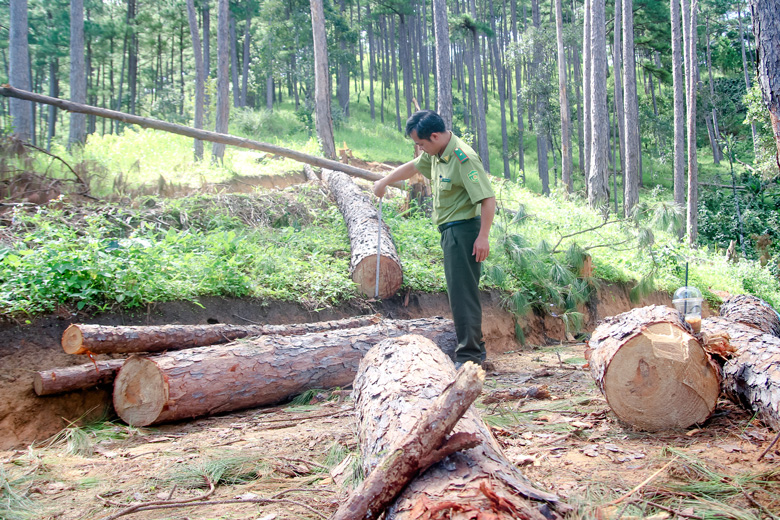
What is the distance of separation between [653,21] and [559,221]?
61.9ft

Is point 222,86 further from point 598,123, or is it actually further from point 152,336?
point 152,336

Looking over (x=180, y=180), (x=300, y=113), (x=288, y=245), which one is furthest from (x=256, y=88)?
(x=288, y=245)

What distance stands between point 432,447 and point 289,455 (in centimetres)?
133

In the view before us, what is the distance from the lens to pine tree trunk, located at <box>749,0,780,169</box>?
9.14 feet

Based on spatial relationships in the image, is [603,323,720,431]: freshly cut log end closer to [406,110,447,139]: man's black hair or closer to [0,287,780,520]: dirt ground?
[0,287,780,520]: dirt ground

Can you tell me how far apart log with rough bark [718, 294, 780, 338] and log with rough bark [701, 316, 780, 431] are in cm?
114

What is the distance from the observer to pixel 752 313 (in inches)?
207

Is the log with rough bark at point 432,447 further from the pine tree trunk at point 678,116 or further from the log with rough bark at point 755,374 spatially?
the pine tree trunk at point 678,116

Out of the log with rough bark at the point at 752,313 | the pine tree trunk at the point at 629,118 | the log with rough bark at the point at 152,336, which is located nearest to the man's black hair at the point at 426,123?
the log with rough bark at the point at 152,336

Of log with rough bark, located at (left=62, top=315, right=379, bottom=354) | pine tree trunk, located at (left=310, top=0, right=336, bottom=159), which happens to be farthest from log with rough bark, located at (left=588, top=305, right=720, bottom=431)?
pine tree trunk, located at (left=310, top=0, right=336, bottom=159)

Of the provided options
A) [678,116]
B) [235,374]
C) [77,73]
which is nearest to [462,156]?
[235,374]

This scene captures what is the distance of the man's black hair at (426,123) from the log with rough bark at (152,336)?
1.92 m

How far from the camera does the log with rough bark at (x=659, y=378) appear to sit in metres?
3.09

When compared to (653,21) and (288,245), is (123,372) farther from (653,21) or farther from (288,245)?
(653,21)
